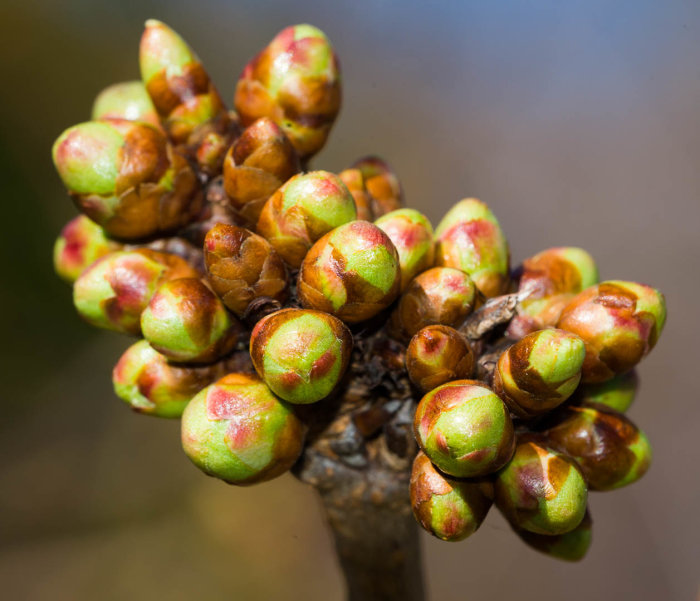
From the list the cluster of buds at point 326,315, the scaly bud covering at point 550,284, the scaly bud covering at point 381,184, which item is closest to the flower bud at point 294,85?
the cluster of buds at point 326,315

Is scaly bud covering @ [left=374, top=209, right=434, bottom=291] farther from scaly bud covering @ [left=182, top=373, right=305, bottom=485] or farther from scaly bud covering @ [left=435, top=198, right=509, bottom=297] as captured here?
scaly bud covering @ [left=182, top=373, right=305, bottom=485]

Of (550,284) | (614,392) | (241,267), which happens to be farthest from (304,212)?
(614,392)

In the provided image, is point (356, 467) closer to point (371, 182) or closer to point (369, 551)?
point (369, 551)

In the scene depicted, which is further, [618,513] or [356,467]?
[618,513]

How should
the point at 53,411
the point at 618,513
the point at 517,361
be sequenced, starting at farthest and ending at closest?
the point at 53,411 < the point at 618,513 < the point at 517,361

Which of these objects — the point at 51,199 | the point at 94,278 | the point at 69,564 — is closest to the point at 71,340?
the point at 51,199

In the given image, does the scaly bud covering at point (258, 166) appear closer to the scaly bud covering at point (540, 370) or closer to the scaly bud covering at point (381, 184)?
the scaly bud covering at point (381, 184)

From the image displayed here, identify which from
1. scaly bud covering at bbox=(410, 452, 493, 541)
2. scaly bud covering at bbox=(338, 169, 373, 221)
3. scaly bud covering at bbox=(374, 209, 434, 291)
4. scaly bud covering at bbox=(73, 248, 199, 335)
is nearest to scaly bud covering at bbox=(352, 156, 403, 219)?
scaly bud covering at bbox=(338, 169, 373, 221)
